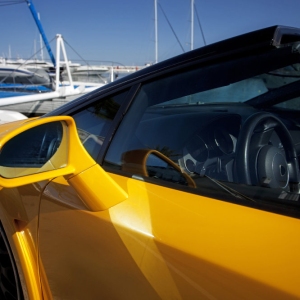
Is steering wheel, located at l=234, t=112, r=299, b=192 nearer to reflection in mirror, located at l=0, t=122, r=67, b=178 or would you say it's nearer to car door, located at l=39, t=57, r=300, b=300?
car door, located at l=39, t=57, r=300, b=300

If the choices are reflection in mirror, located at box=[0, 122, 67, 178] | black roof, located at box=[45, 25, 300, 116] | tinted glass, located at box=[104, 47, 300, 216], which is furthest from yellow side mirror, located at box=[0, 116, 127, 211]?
black roof, located at box=[45, 25, 300, 116]

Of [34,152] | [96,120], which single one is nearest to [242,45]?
[96,120]

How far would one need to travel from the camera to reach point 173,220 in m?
1.16

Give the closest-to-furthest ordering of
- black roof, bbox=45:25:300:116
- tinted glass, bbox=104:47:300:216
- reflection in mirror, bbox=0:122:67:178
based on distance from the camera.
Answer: black roof, bbox=45:25:300:116, tinted glass, bbox=104:47:300:216, reflection in mirror, bbox=0:122:67:178

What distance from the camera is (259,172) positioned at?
1390 mm

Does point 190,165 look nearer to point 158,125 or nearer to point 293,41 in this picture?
point 158,125

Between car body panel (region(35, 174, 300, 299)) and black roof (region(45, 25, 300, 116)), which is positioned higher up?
black roof (region(45, 25, 300, 116))

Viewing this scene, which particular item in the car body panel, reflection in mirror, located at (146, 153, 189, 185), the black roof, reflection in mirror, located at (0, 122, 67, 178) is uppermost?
the black roof

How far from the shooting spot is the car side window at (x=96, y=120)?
1566 mm

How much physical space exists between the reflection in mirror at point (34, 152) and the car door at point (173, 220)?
5.2 inches

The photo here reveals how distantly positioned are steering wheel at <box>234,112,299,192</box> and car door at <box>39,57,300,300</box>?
6cm

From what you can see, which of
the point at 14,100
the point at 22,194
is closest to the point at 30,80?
the point at 14,100

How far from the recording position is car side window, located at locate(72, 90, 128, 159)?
5.14 ft

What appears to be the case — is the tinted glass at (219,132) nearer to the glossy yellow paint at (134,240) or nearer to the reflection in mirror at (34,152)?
the glossy yellow paint at (134,240)
